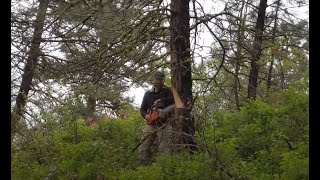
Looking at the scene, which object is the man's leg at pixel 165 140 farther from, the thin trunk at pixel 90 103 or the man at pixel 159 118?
the thin trunk at pixel 90 103

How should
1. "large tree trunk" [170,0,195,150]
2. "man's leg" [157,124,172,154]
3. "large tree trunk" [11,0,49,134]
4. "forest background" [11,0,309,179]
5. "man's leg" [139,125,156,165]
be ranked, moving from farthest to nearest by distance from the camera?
1. "large tree trunk" [11,0,49,134]
2. "large tree trunk" [170,0,195,150]
3. "man's leg" [139,125,156,165]
4. "man's leg" [157,124,172,154]
5. "forest background" [11,0,309,179]

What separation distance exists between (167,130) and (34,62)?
8533mm

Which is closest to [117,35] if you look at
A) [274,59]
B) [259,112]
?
[259,112]

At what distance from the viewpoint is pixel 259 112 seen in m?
8.52

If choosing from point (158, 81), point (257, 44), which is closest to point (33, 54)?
point (158, 81)

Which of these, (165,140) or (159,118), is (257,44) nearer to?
(159,118)

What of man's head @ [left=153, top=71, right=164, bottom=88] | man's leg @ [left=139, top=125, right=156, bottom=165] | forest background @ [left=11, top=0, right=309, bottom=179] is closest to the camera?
forest background @ [left=11, top=0, right=309, bottom=179]

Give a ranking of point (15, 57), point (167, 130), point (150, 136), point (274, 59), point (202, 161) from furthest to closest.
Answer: point (15, 57)
point (274, 59)
point (150, 136)
point (167, 130)
point (202, 161)

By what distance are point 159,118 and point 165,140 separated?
53 centimetres

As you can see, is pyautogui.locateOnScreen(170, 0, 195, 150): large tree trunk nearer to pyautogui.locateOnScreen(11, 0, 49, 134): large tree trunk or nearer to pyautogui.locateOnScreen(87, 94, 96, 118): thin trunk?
pyautogui.locateOnScreen(87, 94, 96, 118): thin trunk

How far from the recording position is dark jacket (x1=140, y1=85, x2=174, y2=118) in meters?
→ 9.43

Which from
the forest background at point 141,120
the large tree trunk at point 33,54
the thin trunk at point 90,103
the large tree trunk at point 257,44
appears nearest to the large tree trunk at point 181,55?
the forest background at point 141,120

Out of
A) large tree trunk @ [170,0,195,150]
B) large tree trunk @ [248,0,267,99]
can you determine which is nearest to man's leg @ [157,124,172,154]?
large tree trunk @ [170,0,195,150]
